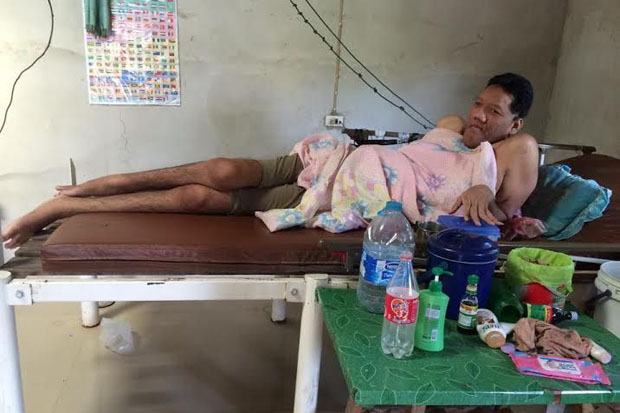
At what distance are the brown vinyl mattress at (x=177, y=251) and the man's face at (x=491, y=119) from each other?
81 cm

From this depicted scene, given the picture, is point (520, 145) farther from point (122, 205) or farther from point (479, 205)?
point (122, 205)

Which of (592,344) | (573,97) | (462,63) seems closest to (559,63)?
(573,97)

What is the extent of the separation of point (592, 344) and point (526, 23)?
2366 millimetres

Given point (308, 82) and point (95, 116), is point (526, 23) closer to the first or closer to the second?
point (308, 82)

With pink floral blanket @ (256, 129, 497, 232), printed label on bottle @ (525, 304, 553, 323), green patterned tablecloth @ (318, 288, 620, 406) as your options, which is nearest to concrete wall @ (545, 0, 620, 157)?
pink floral blanket @ (256, 129, 497, 232)

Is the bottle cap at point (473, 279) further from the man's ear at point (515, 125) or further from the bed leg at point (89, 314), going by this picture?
the bed leg at point (89, 314)

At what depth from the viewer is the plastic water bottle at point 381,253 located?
1105 mm

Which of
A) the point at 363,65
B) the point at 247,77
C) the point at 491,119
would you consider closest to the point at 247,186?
the point at 491,119

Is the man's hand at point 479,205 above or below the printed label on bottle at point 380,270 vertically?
above

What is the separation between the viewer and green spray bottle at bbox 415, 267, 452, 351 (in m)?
0.98

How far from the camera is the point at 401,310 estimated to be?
3.10ft

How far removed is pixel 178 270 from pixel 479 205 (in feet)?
3.01

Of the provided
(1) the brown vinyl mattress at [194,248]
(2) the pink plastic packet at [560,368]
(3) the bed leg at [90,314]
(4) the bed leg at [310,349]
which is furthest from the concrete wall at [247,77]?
(2) the pink plastic packet at [560,368]

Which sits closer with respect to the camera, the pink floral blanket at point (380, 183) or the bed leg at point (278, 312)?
the pink floral blanket at point (380, 183)
